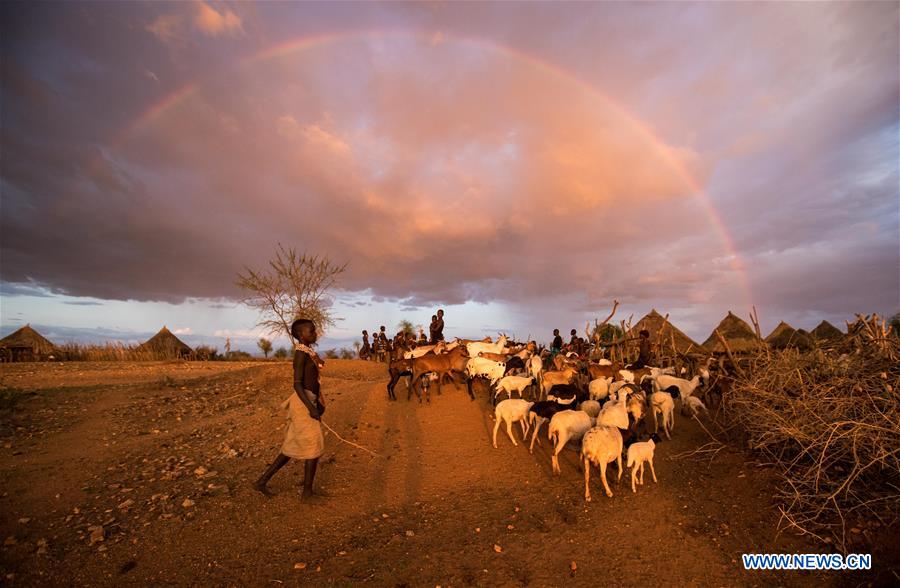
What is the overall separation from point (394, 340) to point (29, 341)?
94.3ft

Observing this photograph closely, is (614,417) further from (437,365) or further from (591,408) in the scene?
(437,365)

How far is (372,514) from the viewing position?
6.20m

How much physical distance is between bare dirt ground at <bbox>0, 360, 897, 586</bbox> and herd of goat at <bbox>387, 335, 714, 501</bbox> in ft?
2.00

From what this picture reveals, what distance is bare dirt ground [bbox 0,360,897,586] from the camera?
4.85 metres

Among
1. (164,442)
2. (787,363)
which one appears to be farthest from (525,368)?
(164,442)

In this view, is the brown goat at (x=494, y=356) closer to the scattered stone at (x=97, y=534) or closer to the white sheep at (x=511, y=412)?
the white sheep at (x=511, y=412)

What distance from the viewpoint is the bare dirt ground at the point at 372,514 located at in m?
4.85

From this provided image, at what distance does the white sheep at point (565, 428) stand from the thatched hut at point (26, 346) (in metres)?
38.0

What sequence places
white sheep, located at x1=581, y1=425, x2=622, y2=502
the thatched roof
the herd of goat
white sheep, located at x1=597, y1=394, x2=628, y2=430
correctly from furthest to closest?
1. the thatched roof
2. white sheep, located at x1=597, y1=394, x2=628, y2=430
3. the herd of goat
4. white sheep, located at x1=581, y1=425, x2=622, y2=502

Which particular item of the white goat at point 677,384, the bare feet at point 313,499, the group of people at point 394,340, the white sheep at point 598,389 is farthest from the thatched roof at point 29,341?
the white goat at point 677,384

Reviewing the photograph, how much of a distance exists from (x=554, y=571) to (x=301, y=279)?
22635 millimetres

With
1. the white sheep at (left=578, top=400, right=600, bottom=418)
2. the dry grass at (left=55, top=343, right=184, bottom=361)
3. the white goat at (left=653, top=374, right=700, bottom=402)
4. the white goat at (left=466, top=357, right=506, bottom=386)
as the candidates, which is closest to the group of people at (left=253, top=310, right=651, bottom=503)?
the white sheep at (left=578, top=400, right=600, bottom=418)

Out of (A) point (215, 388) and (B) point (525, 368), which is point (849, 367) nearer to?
(B) point (525, 368)

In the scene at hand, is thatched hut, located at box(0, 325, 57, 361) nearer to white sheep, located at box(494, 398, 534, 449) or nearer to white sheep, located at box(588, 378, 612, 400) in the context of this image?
white sheep, located at box(494, 398, 534, 449)
